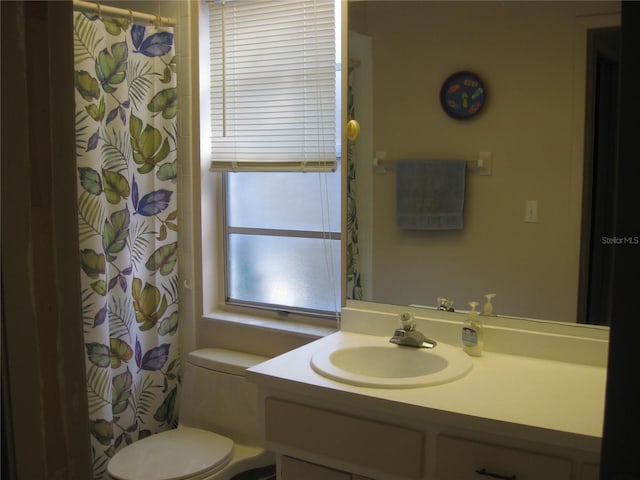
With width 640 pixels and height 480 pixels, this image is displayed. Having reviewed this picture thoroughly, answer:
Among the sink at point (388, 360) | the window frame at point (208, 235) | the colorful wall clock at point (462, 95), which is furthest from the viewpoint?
the window frame at point (208, 235)

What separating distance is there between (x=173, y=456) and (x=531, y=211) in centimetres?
147

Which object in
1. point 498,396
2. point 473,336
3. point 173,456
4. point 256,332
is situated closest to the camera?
point 498,396

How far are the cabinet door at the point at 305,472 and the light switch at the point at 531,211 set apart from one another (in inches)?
35.8

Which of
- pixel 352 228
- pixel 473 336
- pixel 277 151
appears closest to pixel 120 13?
pixel 277 151

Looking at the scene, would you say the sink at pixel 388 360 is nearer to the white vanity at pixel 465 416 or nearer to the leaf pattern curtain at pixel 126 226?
the white vanity at pixel 465 416

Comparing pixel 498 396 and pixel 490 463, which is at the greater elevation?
pixel 498 396

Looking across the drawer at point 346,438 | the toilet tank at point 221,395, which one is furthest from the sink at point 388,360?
the toilet tank at point 221,395

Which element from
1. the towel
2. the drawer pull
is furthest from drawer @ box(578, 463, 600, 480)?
the towel

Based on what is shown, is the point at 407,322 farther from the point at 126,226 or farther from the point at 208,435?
the point at 126,226

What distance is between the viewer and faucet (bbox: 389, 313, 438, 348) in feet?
5.96

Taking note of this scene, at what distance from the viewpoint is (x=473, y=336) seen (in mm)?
1753

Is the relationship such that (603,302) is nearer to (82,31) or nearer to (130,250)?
(130,250)

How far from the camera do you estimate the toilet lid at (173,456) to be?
6.40 feet

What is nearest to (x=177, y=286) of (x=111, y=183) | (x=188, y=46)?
(x=111, y=183)
